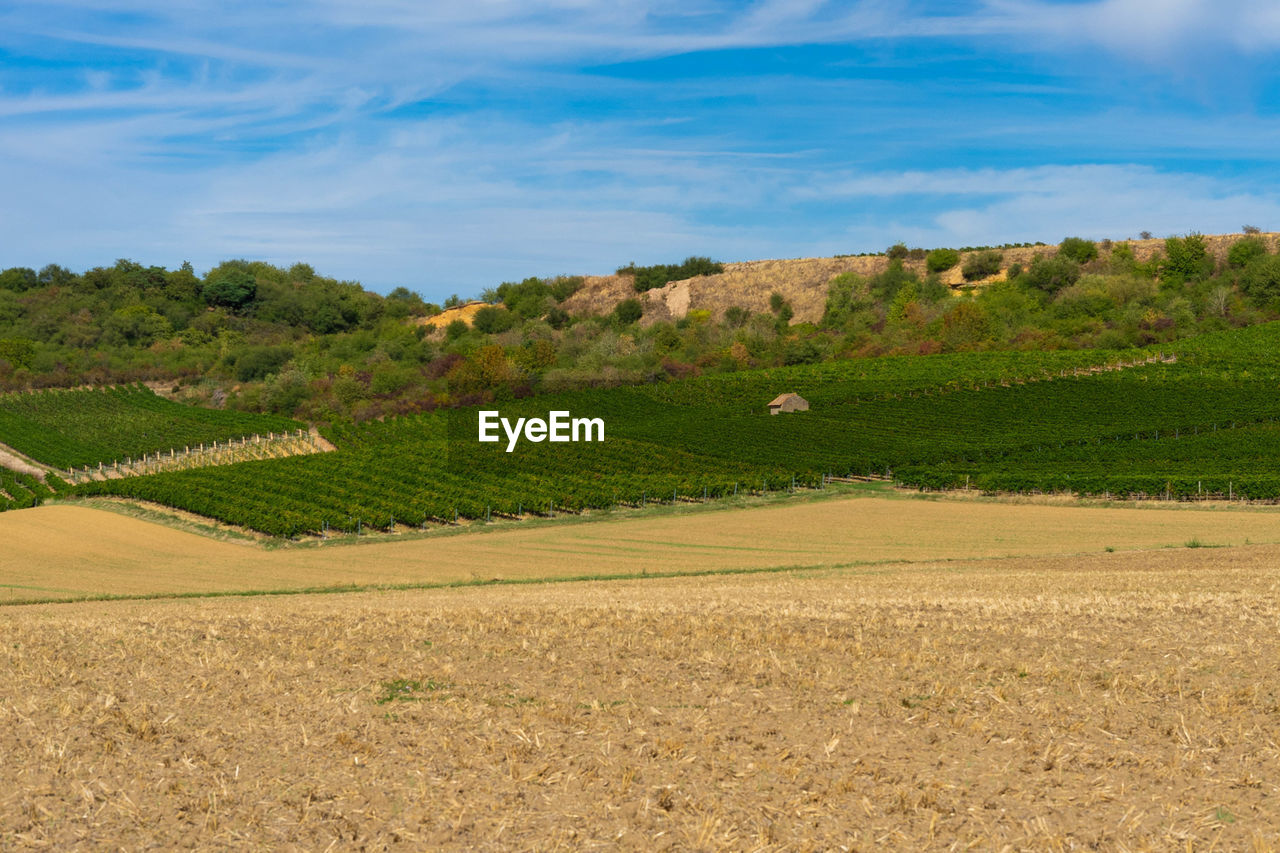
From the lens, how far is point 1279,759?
978 cm

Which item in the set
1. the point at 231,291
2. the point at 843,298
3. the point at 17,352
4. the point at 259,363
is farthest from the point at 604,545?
the point at 231,291

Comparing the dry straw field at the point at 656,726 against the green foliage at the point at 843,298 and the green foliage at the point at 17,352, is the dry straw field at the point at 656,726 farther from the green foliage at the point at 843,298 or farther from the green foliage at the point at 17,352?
the green foliage at the point at 17,352

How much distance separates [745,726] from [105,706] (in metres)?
6.57

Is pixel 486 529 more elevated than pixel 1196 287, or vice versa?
pixel 1196 287

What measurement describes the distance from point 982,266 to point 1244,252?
35185mm

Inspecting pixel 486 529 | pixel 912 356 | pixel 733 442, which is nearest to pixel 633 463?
pixel 733 442

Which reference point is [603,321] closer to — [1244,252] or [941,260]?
[941,260]

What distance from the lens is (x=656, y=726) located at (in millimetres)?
10766

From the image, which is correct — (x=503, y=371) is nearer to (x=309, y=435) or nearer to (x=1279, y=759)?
(x=309, y=435)

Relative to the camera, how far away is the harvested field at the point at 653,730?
8.55 meters

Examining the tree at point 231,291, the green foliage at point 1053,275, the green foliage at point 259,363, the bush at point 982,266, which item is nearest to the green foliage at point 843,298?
the bush at point 982,266

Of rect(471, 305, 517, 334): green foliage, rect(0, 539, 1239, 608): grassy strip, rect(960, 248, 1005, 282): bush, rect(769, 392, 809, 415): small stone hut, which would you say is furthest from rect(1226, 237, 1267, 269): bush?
rect(0, 539, 1239, 608): grassy strip

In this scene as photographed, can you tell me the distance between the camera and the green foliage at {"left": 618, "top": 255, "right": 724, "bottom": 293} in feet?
628

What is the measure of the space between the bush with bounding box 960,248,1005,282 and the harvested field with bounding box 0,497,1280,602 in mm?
122888
